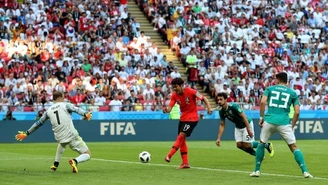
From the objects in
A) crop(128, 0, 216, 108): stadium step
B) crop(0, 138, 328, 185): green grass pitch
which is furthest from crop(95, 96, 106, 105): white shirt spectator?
crop(0, 138, 328, 185): green grass pitch

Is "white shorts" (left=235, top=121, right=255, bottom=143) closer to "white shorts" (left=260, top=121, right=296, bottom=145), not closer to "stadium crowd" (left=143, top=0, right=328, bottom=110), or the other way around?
"white shorts" (left=260, top=121, right=296, bottom=145)

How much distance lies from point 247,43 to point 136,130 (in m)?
10.0

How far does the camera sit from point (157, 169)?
62.4 ft

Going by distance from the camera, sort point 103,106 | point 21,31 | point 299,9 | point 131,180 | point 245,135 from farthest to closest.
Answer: point 299,9, point 21,31, point 103,106, point 245,135, point 131,180

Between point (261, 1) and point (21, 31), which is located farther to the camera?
point (261, 1)

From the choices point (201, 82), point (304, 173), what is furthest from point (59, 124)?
point (201, 82)

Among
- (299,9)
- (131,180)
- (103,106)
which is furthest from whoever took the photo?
(299,9)

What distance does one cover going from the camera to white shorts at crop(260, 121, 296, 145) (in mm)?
16094

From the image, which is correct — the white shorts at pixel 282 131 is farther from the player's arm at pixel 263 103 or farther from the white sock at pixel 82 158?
the white sock at pixel 82 158

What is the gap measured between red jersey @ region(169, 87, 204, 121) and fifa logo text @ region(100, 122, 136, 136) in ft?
52.1

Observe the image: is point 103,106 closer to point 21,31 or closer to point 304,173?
point 21,31

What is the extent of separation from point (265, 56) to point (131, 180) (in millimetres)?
27188

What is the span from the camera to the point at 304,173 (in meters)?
16.2

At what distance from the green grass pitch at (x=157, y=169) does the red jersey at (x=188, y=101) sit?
119 cm
